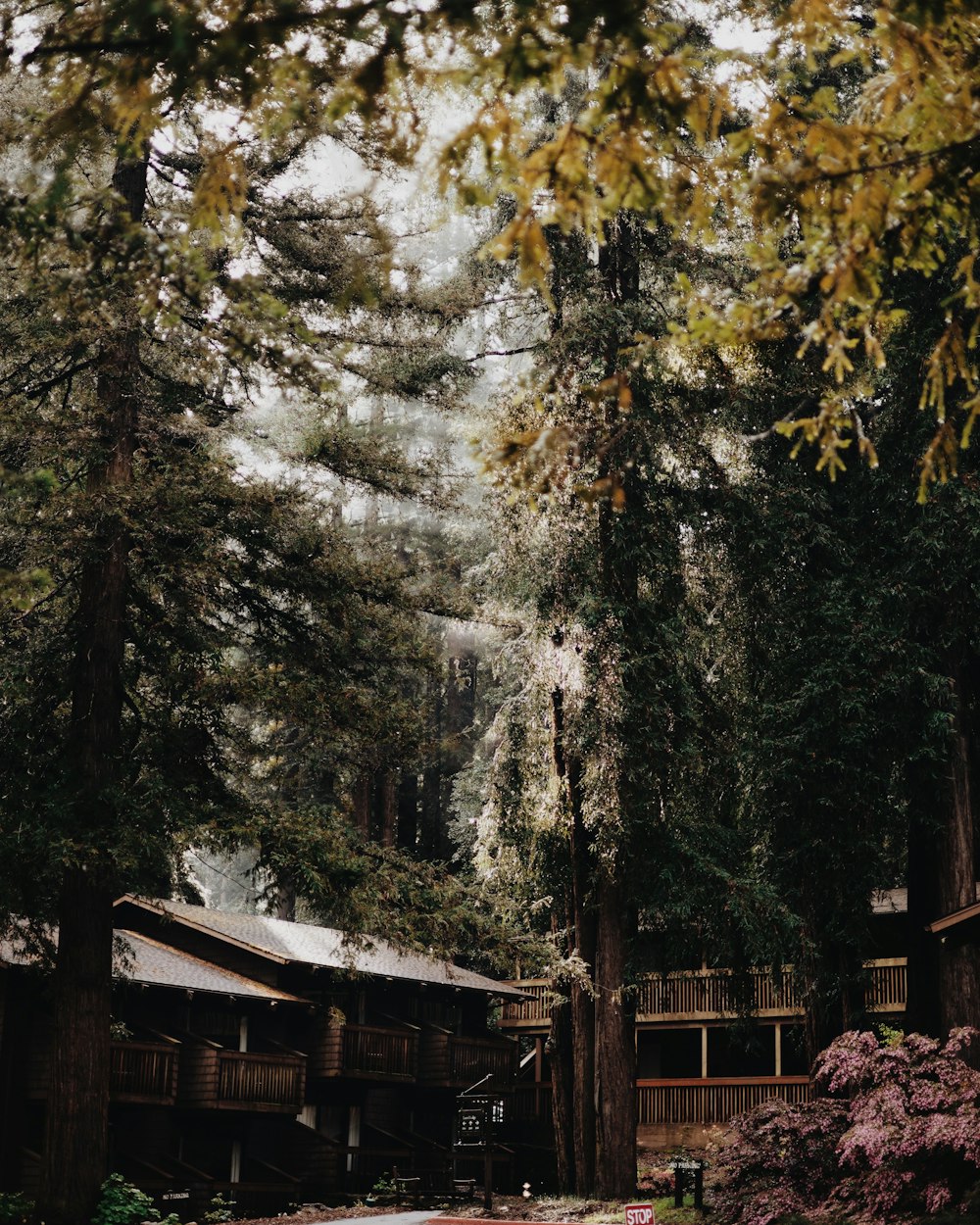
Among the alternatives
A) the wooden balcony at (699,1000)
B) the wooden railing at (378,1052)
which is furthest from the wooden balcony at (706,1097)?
the wooden railing at (378,1052)

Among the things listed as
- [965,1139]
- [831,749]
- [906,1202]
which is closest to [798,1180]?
[906,1202]

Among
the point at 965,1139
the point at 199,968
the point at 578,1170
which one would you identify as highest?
the point at 199,968

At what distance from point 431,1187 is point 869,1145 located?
52.3ft

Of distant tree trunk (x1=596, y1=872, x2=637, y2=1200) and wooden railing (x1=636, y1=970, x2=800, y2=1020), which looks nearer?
distant tree trunk (x1=596, y1=872, x2=637, y2=1200)

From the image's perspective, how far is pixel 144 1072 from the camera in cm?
2323

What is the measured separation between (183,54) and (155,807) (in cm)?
1197

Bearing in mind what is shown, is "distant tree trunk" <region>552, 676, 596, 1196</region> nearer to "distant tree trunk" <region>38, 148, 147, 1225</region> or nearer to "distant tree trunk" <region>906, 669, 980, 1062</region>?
"distant tree trunk" <region>906, 669, 980, 1062</region>

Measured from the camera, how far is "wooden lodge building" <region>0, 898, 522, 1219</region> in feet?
74.4

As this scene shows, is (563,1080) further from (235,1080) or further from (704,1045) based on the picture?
(704,1045)

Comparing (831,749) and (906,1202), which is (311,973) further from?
(906,1202)

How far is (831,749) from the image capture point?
2059 cm

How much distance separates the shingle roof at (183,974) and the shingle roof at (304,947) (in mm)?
689

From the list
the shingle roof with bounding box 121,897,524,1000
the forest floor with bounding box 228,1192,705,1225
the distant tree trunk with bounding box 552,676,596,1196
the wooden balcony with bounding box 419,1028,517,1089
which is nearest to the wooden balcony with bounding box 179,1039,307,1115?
the forest floor with bounding box 228,1192,705,1225

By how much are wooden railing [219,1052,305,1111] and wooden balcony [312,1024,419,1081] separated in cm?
158
